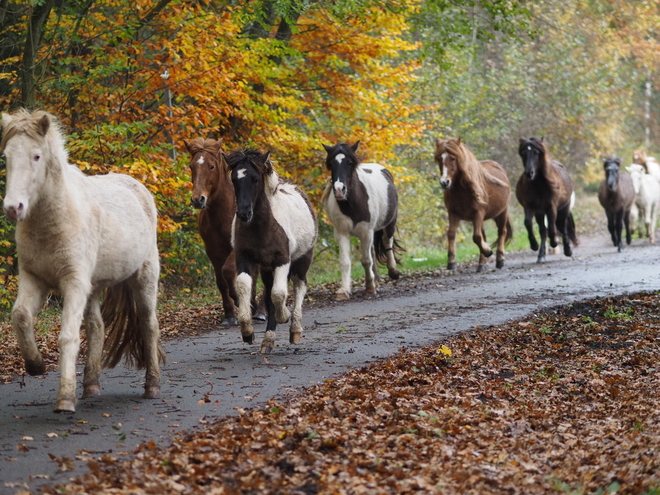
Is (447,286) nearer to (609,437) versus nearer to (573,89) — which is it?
(609,437)

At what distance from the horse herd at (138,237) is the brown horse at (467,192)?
1.93m

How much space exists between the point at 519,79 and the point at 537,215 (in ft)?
39.3

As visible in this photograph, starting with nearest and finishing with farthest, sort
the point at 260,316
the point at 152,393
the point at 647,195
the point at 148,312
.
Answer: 1. the point at 152,393
2. the point at 148,312
3. the point at 260,316
4. the point at 647,195

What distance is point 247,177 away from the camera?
9234 millimetres

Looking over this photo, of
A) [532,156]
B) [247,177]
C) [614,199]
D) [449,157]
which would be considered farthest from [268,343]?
[614,199]

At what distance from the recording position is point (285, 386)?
25.7 ft

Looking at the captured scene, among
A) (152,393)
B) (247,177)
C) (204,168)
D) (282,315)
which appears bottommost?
(152,393)

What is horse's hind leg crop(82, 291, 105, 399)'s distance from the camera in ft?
24.4

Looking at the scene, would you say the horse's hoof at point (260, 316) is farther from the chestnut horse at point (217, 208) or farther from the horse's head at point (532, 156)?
the horse's head at point (532, 156)

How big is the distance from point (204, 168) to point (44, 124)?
544 cm

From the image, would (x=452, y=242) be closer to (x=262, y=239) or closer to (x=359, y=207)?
(x=359, y=207)

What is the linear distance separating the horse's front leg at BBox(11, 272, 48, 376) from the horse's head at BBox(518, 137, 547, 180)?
15.0 metres

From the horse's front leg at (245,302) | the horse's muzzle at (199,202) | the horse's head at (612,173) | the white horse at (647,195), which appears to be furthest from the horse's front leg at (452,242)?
the horse's front leg at (245,302)

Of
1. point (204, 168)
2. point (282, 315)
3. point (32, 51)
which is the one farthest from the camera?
point (32, 51)
